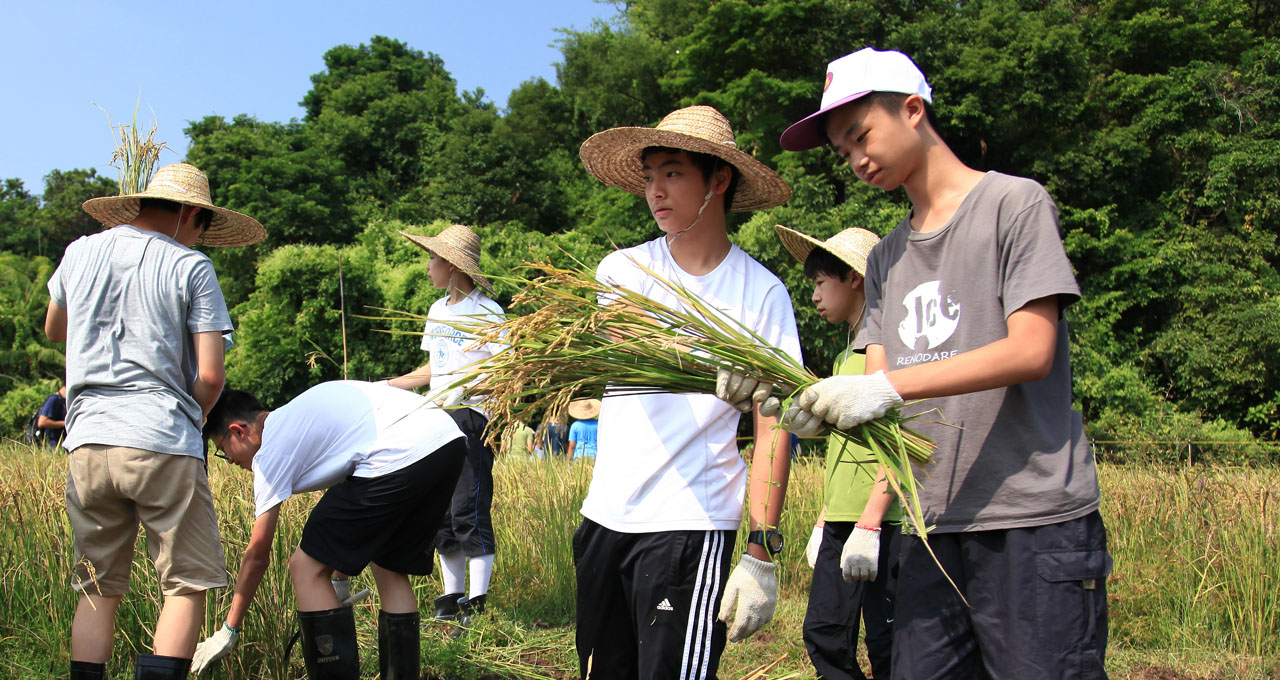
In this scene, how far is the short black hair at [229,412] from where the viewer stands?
333 cm

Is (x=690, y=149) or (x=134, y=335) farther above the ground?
(x=690, y=149)

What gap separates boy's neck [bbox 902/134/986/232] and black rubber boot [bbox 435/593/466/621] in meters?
3.22

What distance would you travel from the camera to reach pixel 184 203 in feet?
11.4

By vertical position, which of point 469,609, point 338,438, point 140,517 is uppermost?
point 338,438

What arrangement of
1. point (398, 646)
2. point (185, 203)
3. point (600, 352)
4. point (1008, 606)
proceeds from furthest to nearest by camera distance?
point (185, 203)
point (398, 646)
point (600, 352)
point (1008, 606)

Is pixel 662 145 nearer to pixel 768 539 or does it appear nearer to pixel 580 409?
pixel 580 409

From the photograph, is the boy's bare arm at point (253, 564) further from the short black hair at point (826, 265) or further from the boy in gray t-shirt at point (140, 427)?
the short black hair at point (826, 265)

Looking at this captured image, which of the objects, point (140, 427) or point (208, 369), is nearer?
point (140, 427)

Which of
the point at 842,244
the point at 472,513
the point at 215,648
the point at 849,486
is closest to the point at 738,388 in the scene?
the point at 849,486

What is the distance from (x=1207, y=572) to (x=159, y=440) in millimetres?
4738

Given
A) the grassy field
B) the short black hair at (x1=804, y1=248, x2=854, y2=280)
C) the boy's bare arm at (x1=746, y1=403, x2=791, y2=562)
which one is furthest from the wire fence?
the boy's bare arm at (x1=746, y1=403, x2=791, y2=562)

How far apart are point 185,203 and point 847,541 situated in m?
2.68

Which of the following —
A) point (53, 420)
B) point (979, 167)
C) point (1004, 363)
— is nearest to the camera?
point (1004, 363)

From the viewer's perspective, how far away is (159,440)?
9.87 feet
